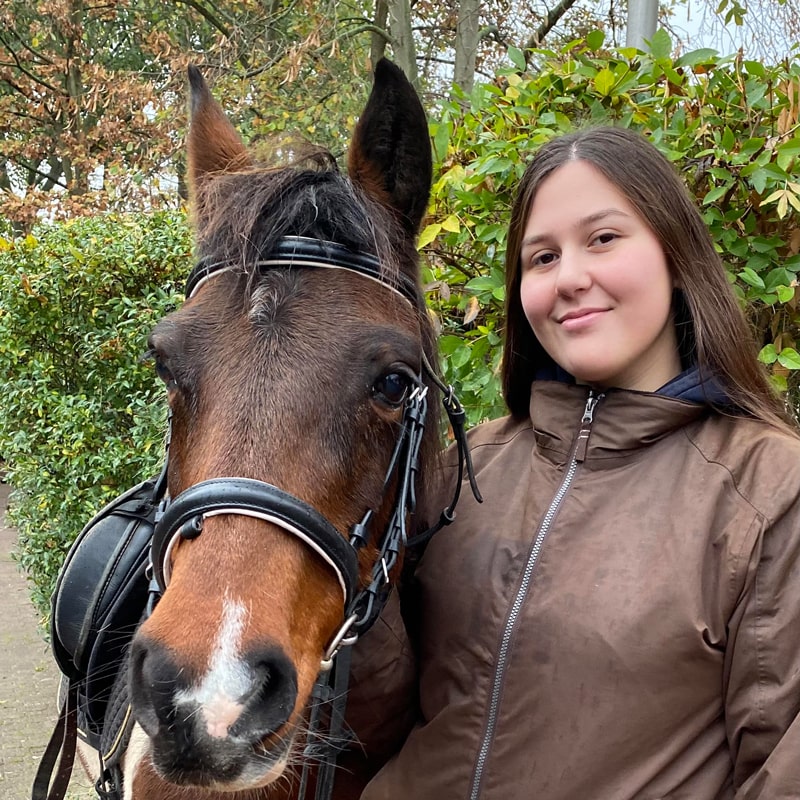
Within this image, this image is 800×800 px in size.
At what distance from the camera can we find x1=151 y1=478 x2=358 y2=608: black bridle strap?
134 cm

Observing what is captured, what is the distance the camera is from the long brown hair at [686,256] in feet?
5.46

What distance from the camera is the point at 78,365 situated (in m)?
5.08

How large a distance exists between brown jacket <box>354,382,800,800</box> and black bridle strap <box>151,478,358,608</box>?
0.42 metres

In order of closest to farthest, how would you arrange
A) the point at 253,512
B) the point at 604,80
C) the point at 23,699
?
1. the point at 253,512
2. the point at 604,80
3. the point at 23,699

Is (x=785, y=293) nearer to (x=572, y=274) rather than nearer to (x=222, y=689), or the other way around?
(x=572, y=274)

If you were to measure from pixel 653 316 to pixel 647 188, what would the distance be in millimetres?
289

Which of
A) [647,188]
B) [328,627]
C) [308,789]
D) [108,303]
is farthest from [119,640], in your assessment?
[108,303]

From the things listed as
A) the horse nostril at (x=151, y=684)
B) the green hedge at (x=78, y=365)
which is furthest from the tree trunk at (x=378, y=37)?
the horse nostril at (x=151, y=684)

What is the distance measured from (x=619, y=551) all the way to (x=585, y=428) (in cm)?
29

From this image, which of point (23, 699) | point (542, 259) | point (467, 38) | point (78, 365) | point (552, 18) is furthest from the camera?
point (552, 18)

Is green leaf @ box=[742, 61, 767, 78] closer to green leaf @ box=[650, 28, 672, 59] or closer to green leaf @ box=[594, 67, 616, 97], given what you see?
green leaf @ box=[650, 28, 672, 59]

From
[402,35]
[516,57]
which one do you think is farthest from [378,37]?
[516,57]

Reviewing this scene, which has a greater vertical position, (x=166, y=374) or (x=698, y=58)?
(x=698, y=58)

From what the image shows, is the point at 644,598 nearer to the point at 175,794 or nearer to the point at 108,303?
the point at 175,794
